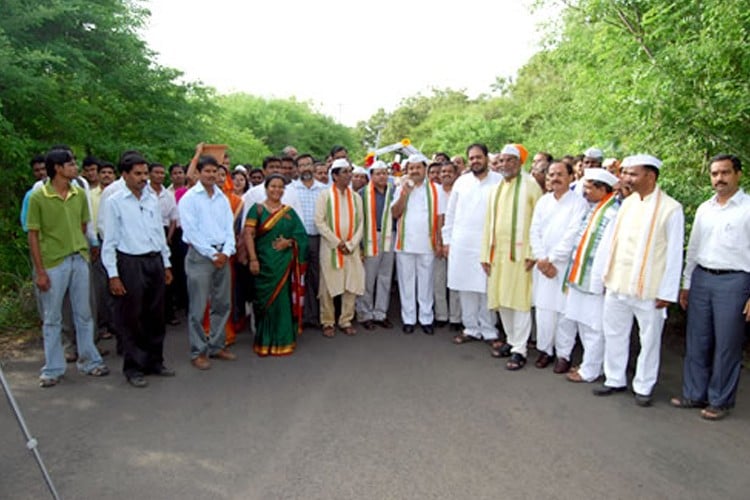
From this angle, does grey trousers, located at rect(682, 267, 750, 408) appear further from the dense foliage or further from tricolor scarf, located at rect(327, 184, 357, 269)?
tricolor scarf, located at rect(327, 184, 357, 269)

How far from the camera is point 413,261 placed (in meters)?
6.95

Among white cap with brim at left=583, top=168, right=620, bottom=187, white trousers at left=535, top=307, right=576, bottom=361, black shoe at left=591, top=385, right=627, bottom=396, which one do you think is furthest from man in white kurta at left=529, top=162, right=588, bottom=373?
black shoe at left=591, top=385, right=627, bottom=396

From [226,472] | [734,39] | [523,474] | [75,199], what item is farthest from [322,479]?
[734,39]

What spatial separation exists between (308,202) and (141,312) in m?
2.55

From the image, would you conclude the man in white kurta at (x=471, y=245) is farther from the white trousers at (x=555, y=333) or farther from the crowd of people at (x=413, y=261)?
the white trousers at (x=555, y=333)

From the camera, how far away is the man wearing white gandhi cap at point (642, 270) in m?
4.48

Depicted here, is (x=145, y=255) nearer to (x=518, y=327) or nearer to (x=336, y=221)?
(x=336, y=221)

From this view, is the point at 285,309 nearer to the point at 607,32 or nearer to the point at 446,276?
the point at 446,276

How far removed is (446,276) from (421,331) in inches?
29.1

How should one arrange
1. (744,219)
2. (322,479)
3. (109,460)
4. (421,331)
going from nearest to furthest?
1. (322,479)
2. (109,460)
3. (744,219)
4. (421,331)

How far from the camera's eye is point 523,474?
3.53 meters

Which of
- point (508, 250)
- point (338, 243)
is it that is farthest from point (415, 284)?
point (508, 250)

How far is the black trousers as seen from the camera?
16.2 feet

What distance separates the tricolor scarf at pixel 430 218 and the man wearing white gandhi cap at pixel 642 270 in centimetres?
239
